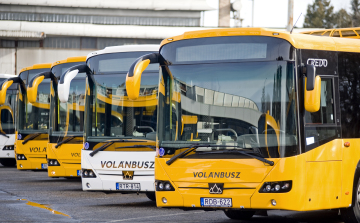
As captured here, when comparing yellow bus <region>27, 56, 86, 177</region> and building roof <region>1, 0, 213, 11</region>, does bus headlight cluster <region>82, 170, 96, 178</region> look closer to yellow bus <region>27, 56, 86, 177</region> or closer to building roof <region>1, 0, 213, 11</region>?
yellow bus <region>27, 56, 86, 177</region>

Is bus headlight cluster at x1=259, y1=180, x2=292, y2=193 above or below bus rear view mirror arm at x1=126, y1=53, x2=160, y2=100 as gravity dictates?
below

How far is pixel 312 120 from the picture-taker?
359 inches

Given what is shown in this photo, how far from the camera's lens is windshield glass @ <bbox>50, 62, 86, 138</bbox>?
16016mm

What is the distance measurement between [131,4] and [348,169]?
122 ft

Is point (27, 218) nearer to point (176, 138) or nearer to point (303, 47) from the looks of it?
point (176, 138)

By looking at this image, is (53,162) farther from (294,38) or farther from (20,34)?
(20,34)

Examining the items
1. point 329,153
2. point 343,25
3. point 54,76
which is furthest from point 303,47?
point 343,25

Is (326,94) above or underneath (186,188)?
above

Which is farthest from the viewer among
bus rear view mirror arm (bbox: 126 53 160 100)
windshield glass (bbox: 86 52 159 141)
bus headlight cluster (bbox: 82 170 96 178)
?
bus headlight cluster (bbox: 82 170 96 178)

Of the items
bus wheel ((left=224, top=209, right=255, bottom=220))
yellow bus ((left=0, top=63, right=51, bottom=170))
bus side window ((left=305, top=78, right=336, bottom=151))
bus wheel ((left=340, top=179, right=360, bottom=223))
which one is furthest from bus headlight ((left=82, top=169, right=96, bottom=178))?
yellow bus ((left=0, top=63, right=51, bottom=170))

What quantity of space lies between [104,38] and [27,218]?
3321 cm

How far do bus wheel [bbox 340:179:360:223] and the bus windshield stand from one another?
5.10ft

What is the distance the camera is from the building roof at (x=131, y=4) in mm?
44562

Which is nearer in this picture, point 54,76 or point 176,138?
point 176,138
